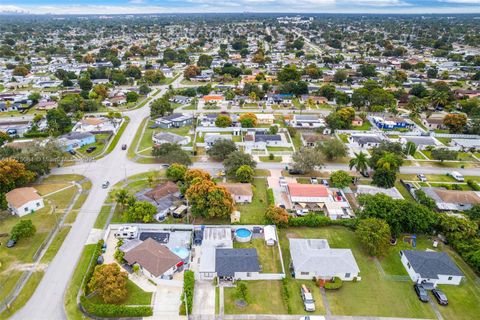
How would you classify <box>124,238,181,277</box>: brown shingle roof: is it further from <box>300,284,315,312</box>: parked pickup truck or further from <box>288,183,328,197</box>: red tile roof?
<box>288,183,328,197</box>: red tile roof

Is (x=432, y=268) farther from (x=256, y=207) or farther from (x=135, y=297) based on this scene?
(x=135, y=297)

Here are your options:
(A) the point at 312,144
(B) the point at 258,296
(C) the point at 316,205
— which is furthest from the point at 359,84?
(B) the point at 258,296

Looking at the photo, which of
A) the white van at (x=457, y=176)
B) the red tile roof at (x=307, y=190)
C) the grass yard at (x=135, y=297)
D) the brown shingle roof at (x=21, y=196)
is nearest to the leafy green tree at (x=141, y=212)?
the grass yard at (x=135, y=297)

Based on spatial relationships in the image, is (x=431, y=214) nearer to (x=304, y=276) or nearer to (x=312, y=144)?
(x=304, y=276)

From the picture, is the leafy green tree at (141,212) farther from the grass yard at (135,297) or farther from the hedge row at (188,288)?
the hedge row at (188,288)

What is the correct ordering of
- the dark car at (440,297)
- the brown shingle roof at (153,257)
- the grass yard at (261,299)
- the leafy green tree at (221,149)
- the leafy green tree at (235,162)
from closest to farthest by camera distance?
the grass yard at (261,299) → the dark car at (440,297) → the brown shingle roof at (153,257) → the leafy green tree at (235,162) → the leafy green tree at (221,149)

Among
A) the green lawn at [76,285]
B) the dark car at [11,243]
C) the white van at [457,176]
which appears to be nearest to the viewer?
the green lawn at [76,285]

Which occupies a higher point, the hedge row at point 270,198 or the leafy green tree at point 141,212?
the leafy green tree at point 141,212
